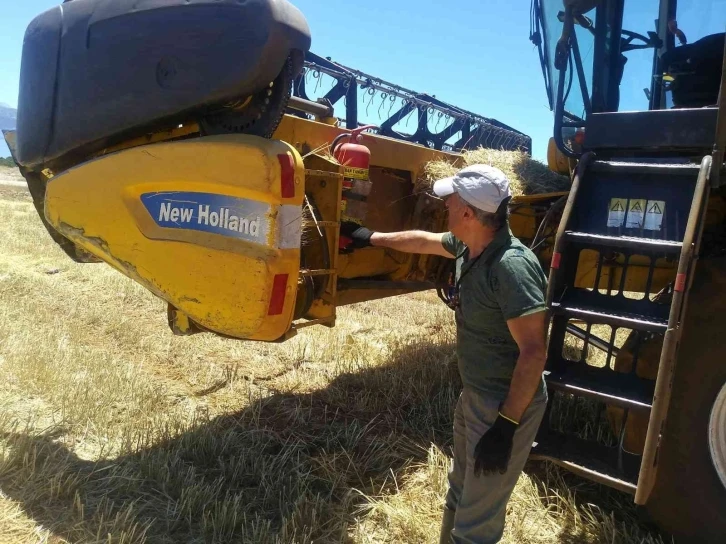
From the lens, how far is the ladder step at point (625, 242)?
2066 mm

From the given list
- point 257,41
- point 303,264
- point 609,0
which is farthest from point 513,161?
point 257,41

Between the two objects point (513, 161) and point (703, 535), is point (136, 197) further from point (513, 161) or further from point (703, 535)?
point (703, 535)

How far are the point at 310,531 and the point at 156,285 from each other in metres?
1.20

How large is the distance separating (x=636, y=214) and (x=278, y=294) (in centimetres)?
138

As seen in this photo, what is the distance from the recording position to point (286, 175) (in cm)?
234

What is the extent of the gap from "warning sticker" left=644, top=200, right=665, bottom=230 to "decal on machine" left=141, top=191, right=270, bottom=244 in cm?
140

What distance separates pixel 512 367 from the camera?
6.48 ft

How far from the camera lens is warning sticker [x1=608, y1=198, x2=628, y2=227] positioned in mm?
2275

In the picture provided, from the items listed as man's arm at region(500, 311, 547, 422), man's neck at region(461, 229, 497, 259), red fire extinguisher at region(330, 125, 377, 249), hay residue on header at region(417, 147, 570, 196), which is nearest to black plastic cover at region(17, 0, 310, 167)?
red fire extinguisher at region(330, 125, 377, 249)

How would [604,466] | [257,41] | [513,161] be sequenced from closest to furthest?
[604,466] → [257,41] → [513,161]

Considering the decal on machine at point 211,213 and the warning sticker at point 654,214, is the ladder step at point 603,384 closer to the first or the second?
the warning sticker at point 654,214

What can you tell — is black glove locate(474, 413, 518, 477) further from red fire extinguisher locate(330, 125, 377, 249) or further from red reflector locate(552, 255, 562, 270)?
red fire extinguisher locate(330, 125, 377, 249)

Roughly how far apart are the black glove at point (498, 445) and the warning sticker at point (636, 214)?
3.01ft

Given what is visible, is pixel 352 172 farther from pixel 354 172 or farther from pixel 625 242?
pixel 625 242
